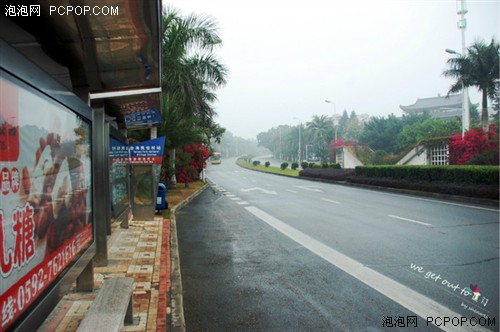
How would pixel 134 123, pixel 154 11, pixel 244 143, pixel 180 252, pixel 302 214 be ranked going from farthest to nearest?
pixel 244 143, pixel 302 214, pixel 134 123, pixel 180 252, pixel 154 11

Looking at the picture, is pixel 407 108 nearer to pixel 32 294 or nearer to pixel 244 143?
pixel 32 294

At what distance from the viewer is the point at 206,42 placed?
17.8 m

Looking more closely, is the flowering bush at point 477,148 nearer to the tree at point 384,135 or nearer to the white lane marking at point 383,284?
the white lane marking at point 383,284

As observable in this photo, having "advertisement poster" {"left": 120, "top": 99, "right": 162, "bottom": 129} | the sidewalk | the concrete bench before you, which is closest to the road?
the sidewalk

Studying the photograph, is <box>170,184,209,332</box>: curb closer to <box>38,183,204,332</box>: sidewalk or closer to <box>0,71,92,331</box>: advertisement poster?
<box>38,183,204,332</box>: sidewalk

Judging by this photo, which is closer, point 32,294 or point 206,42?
point 32,294

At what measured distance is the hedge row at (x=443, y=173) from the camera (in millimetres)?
15766

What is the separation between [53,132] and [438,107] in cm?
9467

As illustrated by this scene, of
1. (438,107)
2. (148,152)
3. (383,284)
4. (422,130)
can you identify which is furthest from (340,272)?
(438,107)

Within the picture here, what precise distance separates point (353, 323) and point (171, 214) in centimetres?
898

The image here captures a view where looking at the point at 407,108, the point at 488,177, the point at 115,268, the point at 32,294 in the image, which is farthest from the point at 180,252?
the point at 407,108

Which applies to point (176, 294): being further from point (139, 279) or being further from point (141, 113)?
point (141, 113)

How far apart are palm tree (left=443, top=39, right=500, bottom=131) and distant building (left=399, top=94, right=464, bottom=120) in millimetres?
58300

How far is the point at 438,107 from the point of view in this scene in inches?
3369
